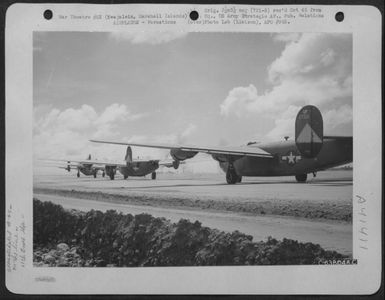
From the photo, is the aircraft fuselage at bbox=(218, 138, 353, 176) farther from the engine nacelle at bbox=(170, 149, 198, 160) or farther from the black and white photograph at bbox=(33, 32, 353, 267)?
the engine nacelle at bbox=(170, 149, 198, 160)

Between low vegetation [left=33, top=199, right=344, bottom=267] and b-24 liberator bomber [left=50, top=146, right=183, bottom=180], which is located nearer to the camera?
low vegetation [left=33, top=199, right=344, bottom=267]

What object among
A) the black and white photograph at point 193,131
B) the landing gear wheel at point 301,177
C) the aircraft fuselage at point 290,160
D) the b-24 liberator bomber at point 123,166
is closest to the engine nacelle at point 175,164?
the b-24 liberator bomber at point 123,166

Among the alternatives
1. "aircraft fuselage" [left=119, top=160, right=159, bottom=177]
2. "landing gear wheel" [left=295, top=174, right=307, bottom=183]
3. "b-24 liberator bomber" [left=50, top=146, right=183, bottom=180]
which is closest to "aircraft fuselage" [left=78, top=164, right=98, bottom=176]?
"b-24 liberator bomber" [left=50, top=146, right=183, bottom=180]

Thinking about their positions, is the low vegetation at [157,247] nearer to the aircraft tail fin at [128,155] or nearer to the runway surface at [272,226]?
the runway surface at [272,226]

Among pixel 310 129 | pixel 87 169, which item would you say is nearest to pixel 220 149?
pixel 310 129

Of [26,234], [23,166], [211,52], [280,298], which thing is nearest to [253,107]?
[211,52]

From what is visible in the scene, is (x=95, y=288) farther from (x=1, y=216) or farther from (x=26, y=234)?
(x=1, y=216)
